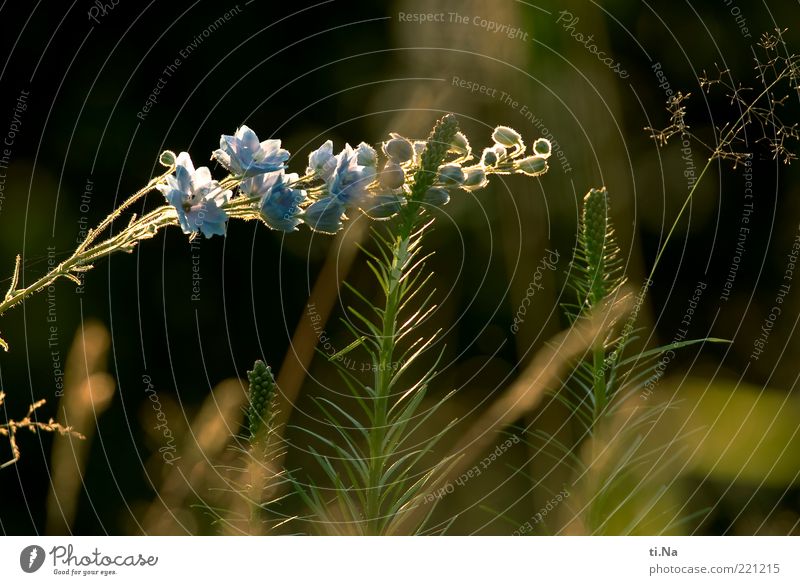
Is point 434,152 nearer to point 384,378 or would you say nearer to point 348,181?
point 348,181

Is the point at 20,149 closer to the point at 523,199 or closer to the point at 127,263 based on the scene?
the point at 127,263

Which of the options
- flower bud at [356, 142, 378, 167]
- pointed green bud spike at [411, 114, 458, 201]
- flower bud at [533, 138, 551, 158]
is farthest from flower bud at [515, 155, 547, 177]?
flower bud at [356, 142, 378, 167]

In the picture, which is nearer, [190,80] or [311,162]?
[311,162]

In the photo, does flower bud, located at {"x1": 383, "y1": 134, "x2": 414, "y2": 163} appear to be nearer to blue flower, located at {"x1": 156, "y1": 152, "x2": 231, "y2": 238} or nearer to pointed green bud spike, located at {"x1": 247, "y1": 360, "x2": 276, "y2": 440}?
blue flower, located at {"x1": 156, "y1": 152, "x2": 231, "y2": 238}

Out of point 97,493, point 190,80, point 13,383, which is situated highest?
point 190,80

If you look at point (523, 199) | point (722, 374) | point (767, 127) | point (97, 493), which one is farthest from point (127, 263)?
point (767, 127)
